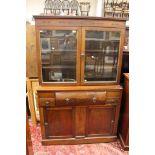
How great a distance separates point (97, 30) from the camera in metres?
1.86

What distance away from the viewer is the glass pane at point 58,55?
1.90 m

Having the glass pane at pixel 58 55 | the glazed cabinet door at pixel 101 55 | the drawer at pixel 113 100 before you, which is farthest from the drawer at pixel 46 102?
the drawer at pixel 113 100

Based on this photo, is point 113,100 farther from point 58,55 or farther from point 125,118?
point 58,55

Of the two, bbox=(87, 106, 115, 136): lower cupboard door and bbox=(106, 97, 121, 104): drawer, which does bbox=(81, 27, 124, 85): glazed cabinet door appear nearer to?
bbox=(106, 97, 121, 104): drawer

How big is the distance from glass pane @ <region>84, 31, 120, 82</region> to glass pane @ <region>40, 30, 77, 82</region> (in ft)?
0.58

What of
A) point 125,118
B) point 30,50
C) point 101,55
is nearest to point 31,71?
point 30,50

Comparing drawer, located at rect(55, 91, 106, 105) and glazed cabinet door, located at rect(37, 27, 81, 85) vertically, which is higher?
glazed cabinet door, located at rect(37, 27, 81, 85)

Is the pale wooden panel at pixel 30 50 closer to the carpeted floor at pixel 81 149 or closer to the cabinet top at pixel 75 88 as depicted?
the cabinet top at pixel 75 88

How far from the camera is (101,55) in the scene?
80.5 inches

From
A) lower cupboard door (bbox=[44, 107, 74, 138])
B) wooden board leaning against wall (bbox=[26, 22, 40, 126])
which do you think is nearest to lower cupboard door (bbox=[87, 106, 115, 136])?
lower cupboard door (bbox=[44, 107, 74, 138])

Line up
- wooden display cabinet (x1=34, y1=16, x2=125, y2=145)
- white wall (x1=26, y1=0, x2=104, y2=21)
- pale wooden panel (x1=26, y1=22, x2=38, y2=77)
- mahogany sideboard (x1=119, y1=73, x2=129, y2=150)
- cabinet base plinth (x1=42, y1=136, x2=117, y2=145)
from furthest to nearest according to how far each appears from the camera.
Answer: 1. white wall (x1=26, y1=0, x2=104, y2=21)
2. pale wooden panel (x1=26, y1=22, x2=38, y2=77)
3. cabinet base plinth (x1=42, y1=136, x2=117, y2=145)
4. mahogany sideboard (x1=119, y1=73, x2=129, y2=150)
5. wooden display cabinet (x1=34, y1=16, x2=125, y2=145)

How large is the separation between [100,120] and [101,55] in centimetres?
85

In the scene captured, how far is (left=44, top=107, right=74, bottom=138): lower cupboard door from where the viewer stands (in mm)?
2021
